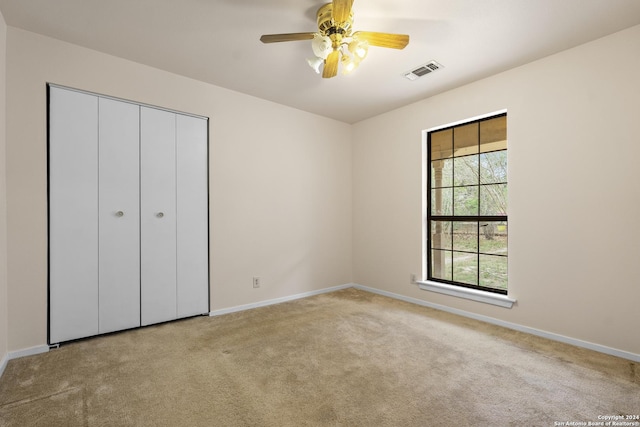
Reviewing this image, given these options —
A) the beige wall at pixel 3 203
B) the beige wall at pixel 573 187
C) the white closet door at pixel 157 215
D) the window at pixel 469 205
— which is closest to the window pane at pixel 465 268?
the window at pixel 469 205

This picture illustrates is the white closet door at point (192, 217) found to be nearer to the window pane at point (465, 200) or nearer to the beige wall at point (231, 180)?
the beige wall at point (231, 180)

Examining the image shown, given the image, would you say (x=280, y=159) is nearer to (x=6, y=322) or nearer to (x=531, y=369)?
(x=6, y=322)

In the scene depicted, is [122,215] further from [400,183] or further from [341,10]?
[400,183]

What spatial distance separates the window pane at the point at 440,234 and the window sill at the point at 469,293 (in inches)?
18.3

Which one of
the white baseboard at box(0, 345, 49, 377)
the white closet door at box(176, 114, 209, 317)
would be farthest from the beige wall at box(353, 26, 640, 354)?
the white baseboard at box(0, 345, 49, 377)

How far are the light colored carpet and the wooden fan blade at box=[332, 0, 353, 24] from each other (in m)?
2.34

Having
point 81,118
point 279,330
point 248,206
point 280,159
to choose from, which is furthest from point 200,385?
point 280,159

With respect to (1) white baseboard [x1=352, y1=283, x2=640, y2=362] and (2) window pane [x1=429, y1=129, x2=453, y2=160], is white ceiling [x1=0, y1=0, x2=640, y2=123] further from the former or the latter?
(1) white baseboard [x1=352, y1=283, x2=640, y2=362]

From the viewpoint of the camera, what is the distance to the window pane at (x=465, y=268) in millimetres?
3297

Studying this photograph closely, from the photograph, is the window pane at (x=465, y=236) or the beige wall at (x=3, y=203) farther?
the window pane at (x=465, y=236)

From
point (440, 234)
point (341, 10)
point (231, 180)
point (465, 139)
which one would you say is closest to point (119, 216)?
point (231, 180)

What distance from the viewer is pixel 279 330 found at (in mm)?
2846

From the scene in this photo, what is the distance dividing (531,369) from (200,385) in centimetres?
229

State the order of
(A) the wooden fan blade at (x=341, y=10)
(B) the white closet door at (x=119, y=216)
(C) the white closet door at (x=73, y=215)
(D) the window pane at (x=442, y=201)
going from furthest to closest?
(D) the window pane at (x=442, y=201)
(B) the white closet door at (x=119, y=216)
(C) the white closet door at (x=73, y=215)
(A) the wooden fan blade at (x=341, y=10)
